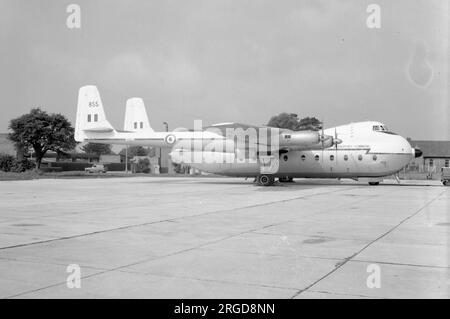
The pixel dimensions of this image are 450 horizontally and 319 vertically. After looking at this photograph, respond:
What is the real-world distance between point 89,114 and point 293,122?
192 ft

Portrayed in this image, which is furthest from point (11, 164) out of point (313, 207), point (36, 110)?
point (313, 207)

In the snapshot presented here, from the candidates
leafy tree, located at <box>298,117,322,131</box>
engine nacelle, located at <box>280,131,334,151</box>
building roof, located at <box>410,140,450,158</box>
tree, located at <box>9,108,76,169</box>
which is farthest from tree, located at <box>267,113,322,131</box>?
engine nacelle, located at <box>280,131,334,151</box>

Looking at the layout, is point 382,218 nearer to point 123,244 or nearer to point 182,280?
point 123,244

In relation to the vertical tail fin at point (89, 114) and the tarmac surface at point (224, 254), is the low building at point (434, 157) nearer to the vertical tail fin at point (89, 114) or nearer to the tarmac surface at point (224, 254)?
the vertical tail fin at point (89, 114)

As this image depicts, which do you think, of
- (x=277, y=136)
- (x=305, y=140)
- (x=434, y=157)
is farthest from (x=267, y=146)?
(x=434, y=157)

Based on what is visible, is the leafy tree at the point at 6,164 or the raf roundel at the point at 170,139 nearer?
the raf roundel at the point at 170,139

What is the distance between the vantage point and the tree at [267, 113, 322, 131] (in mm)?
87000

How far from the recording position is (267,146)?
30.7 meters

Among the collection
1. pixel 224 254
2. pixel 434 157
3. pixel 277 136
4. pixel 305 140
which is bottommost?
pixel 224 254

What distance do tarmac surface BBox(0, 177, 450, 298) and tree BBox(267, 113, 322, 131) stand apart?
72928 millimetres

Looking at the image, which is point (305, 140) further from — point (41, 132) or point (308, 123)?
point (308, 123)

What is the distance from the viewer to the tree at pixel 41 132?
6216cm

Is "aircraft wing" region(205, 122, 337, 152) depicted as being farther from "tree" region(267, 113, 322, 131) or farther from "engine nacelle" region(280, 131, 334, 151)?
"tree" region(267, 113, 322, 131)

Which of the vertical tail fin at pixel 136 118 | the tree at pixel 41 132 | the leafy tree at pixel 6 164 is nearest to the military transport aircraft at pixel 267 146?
the vertical tail fin at pixel 136 118
